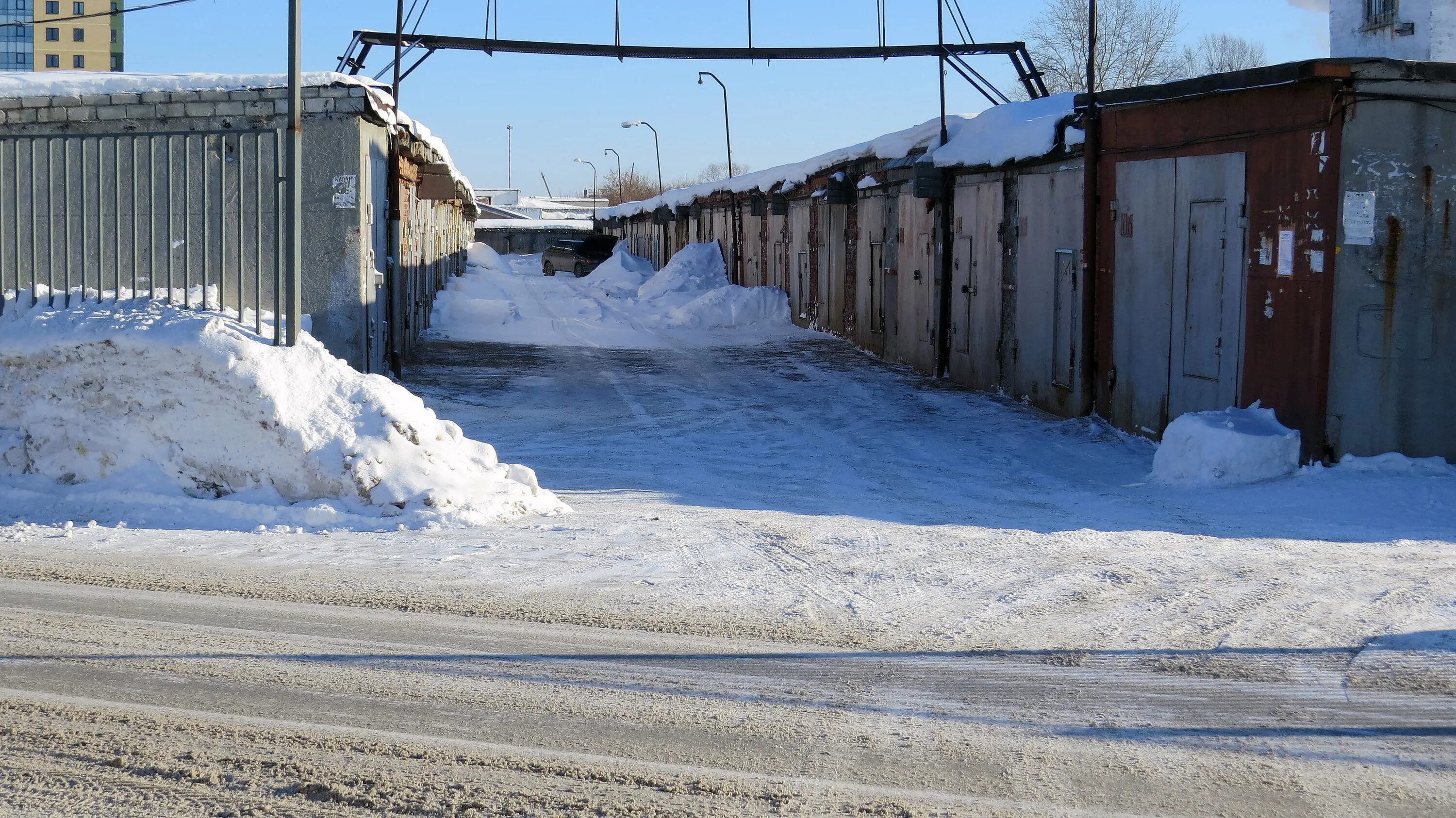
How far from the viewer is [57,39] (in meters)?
121

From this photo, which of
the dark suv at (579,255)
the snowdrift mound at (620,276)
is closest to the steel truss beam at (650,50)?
the snowdrift mound at (620,276)

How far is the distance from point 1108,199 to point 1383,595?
7214 mm

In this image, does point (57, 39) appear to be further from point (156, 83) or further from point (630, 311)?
point (156, 83)

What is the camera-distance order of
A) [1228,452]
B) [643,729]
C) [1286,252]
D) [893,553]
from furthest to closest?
[1286,252] → [1228,452] → [893,553] → [643,729]

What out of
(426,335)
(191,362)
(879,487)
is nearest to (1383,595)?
(879,487)

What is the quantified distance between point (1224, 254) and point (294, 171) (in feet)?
24.4

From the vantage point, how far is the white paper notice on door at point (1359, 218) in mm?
9703

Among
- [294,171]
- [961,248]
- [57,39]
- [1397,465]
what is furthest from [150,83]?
[57,39]

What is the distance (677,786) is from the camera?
4.10 metres

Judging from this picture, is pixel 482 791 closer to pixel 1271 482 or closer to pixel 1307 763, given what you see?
pixel 1307 763

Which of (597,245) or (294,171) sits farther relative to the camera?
(597,245)

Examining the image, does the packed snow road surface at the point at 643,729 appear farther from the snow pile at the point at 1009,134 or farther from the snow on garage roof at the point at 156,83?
the snow pile at the point at 1009,134

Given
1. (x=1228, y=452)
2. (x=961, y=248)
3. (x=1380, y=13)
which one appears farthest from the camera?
(x=1380, y=13)

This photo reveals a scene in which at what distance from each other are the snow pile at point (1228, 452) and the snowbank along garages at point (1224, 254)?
0.30 meters
